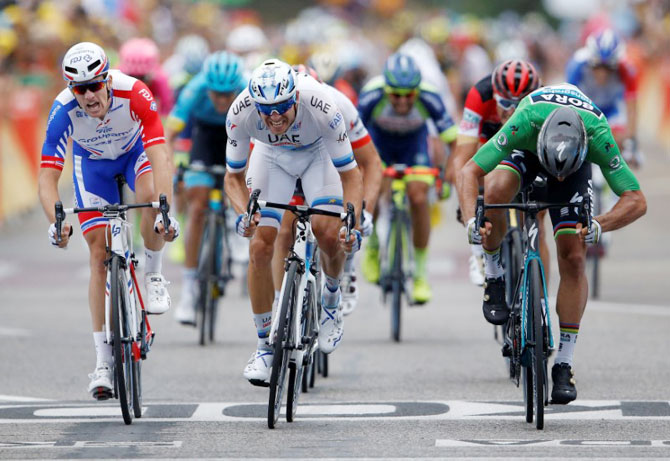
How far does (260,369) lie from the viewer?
9.10 meters

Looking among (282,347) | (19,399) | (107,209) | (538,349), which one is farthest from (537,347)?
(19,399)

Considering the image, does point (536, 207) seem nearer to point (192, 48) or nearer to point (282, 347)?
point (282, 347)

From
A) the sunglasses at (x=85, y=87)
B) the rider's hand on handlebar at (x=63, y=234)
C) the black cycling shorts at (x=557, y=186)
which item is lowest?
the rider's hand on handlebar at (x=63, y=234)

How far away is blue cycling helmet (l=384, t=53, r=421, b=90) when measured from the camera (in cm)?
1292

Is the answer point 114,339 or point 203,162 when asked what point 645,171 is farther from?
point 114,339

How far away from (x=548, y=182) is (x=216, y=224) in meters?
4.45

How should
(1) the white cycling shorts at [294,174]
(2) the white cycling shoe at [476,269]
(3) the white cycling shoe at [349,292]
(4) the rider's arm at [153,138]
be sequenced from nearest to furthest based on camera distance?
(4) the rider's arm at [153,138]
(1) the white cycling shorts at [294,174]
(3) the white cycling shoe at [349,292]
(2) the white cycling shoe at [476,269]

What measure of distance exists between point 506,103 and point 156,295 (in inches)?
100

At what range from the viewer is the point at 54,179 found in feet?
30.3

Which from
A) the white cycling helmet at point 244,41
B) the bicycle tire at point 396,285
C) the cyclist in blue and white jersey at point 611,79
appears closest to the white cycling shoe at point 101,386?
the bicycle tire at point 396,285

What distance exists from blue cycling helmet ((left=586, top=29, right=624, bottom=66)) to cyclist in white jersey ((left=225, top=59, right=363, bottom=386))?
614cm

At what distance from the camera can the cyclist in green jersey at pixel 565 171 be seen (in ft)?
27.8

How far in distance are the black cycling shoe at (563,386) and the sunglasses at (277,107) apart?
205cm

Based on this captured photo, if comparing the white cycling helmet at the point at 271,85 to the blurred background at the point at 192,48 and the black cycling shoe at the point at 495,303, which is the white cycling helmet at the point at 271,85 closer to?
the black cycling shoe at the point at 495,303
